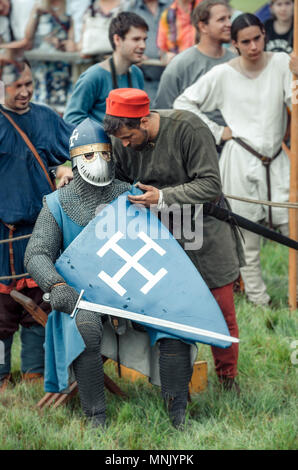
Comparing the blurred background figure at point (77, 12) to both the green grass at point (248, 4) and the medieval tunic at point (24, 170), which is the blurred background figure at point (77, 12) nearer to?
the green grass at point (248, 4)

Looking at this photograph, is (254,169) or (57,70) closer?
(254,169)

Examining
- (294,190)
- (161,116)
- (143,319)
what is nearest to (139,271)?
(143,319)

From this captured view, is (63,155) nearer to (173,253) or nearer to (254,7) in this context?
(173,253)

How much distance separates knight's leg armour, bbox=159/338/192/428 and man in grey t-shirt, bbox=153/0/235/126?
2.54m

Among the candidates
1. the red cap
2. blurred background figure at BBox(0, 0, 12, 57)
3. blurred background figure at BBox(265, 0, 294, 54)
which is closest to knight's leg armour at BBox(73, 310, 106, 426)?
the red cap

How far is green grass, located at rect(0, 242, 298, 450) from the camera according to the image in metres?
3.63

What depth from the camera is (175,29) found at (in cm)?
718

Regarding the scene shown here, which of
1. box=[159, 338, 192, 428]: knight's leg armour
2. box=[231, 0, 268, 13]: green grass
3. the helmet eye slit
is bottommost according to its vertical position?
box=[159, 338, 192, 428]: knight's leg armour

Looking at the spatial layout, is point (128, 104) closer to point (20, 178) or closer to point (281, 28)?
point (20, 178)

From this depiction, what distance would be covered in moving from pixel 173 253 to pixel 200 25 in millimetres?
2758

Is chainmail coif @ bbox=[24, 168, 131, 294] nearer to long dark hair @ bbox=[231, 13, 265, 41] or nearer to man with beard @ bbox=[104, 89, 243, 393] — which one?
man with beard @ bbox=[104, 89, 243, 393]

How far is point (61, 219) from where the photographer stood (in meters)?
3.89
